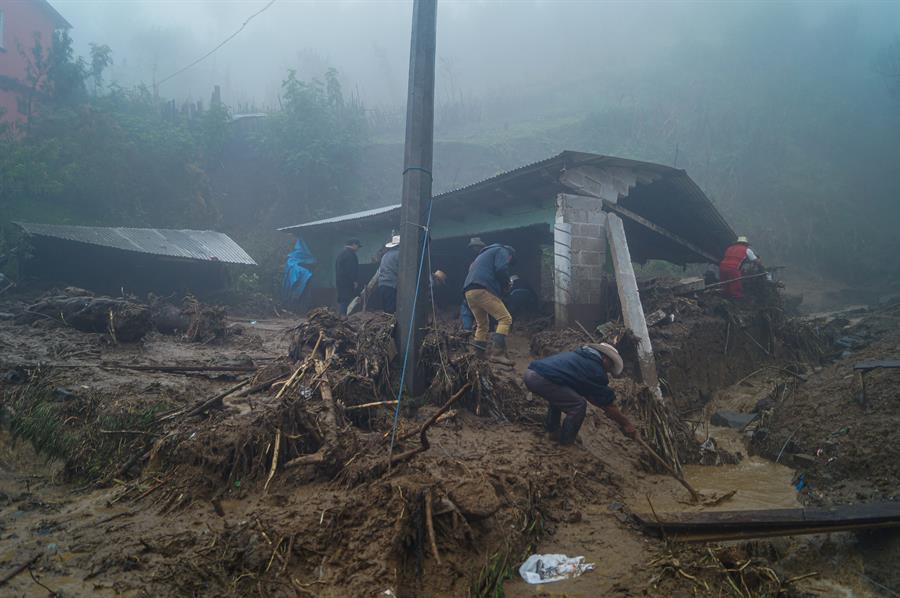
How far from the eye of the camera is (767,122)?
2522cm

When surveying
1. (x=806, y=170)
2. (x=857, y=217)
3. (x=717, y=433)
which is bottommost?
(x=717, y=433)

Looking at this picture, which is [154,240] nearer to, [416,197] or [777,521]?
[416,197]

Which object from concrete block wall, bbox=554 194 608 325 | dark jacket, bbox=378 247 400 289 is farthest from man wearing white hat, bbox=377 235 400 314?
concrete block wall, bbox=554 194 608 325

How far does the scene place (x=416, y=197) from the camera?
562 cm

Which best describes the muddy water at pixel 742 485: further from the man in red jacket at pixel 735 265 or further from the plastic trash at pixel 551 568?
the man in red jacket at pixel 735 265

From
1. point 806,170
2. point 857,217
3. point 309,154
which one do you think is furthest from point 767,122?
point 309,154

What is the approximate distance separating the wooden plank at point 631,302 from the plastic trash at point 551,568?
366cm

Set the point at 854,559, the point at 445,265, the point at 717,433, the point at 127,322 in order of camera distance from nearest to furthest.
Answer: the point at 854,559
the point at 717,433
the point at 127,322
the point at 445,265

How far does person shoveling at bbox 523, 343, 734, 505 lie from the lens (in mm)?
5145

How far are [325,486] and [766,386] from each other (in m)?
7.78

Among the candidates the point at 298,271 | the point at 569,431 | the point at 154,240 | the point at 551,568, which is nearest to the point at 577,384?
the point at 569,431

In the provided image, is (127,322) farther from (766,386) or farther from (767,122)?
(767,122)

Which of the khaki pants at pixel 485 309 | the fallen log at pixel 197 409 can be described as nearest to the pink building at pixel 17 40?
the fallen log at pixel 197 409

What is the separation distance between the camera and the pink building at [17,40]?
17.9 metres
